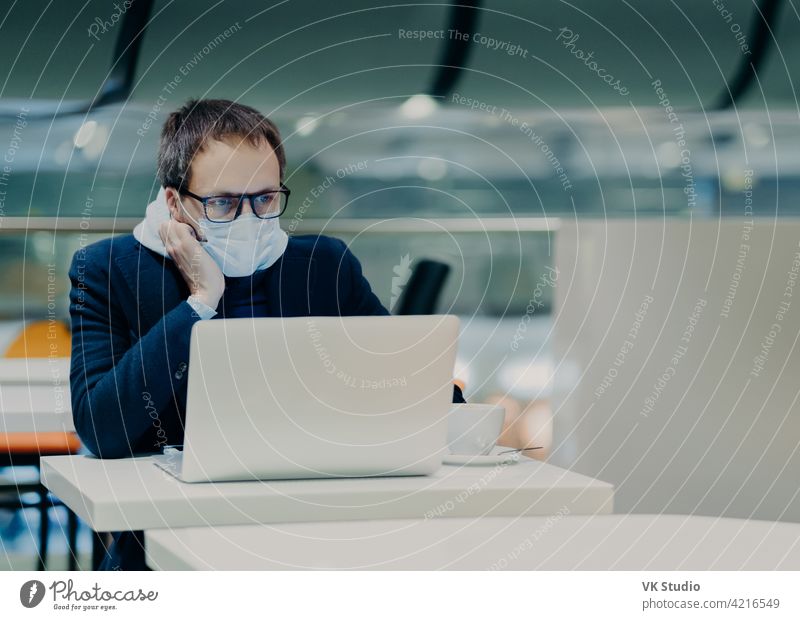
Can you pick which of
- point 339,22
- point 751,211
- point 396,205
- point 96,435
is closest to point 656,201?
point 751,211

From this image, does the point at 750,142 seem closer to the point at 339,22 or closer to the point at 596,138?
the point at 596,138

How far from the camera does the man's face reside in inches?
59.5

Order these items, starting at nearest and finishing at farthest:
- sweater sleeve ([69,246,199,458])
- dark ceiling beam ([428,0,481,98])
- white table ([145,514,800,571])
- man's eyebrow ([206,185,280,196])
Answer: white table ([145,514,800,571])
sweater sleeve ([69,246,199,458])
man's eyebrow ([206,185,280,196])
dark ceiling beam ([428,0,481,98])

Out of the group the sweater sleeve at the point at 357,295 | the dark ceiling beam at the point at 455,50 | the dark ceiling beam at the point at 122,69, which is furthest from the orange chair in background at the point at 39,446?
the dark ceiling beam at the point at 455,50

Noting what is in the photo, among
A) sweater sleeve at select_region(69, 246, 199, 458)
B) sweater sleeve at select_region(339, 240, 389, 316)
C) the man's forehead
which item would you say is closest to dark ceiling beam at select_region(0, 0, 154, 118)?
the man's forehead

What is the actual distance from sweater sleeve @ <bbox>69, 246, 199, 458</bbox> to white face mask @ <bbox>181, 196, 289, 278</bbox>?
0.31 meters

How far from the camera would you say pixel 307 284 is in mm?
1456

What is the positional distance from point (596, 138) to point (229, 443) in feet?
8.18

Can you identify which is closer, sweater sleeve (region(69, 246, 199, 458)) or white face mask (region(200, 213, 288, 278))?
sweater sleeve (region(69, 246, 199, 458))

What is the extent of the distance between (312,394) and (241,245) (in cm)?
70

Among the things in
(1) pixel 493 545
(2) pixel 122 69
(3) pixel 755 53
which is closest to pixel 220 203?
(1) pixel 493 545

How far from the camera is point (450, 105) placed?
125 inches

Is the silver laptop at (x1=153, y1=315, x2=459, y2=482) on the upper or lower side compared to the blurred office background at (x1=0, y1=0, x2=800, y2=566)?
lower

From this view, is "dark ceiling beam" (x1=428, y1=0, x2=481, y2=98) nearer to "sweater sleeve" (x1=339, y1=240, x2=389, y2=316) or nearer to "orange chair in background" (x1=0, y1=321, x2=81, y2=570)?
"orange chair in background" (x1=0, y1=321, x2=81, y2=570)
